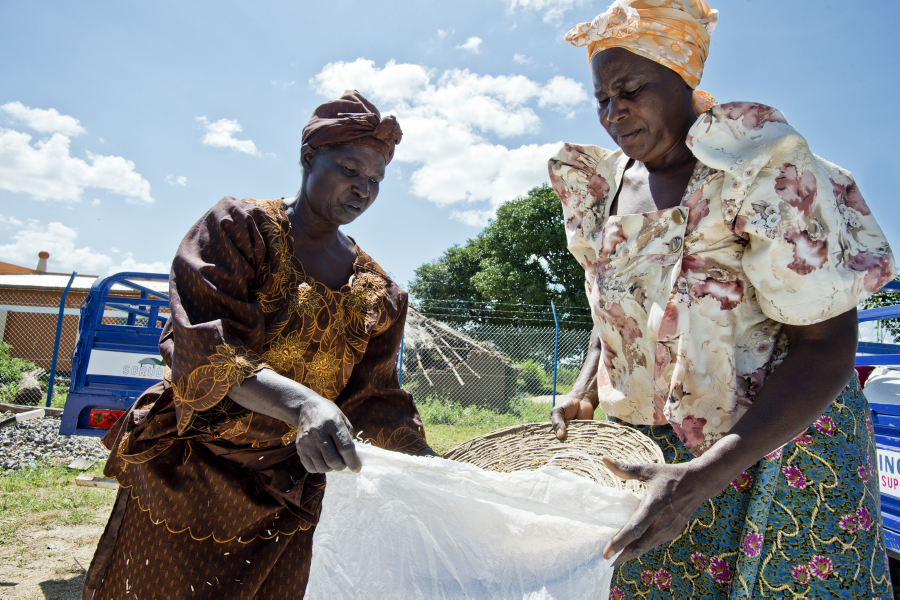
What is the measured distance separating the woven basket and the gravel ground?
5.93 meters

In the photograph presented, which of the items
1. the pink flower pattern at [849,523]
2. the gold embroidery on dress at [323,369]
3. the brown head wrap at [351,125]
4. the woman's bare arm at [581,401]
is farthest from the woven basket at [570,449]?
the brown head wrap at [351,125]

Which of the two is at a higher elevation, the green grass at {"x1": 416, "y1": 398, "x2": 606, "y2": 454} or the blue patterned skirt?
the blue patterned skirt

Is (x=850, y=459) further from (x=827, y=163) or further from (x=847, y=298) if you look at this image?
(x=827, y=163)

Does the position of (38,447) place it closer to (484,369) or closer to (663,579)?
(663,579)

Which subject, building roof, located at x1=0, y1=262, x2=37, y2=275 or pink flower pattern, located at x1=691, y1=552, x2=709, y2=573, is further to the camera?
building roof, located at x1=0, y1=262, x2=37, y2=275

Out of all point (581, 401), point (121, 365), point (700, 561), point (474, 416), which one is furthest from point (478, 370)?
point (700, 561)

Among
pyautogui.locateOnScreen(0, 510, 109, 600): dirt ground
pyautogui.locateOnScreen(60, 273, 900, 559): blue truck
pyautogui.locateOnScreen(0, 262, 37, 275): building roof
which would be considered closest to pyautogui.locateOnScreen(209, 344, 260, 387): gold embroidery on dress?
pyautogui.locateOnScreen(0, 510, 109, 600): dirt ground

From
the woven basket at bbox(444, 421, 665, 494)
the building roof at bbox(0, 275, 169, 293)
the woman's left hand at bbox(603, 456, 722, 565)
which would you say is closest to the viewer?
the woman's left hand at bbox(603, 456, 722, 565)

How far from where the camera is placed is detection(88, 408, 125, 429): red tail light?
178 inches

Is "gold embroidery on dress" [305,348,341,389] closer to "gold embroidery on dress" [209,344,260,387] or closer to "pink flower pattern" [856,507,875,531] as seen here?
"gold embroidery on dress" [209,344,260,387]

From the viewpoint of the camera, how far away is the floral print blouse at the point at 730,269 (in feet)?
3.95

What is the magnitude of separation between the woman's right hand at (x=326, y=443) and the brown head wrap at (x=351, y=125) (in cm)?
108

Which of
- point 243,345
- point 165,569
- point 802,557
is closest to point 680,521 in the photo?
point 802,557

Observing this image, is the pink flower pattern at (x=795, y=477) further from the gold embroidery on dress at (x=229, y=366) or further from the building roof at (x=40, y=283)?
the building roof at (x=40, y=283)
